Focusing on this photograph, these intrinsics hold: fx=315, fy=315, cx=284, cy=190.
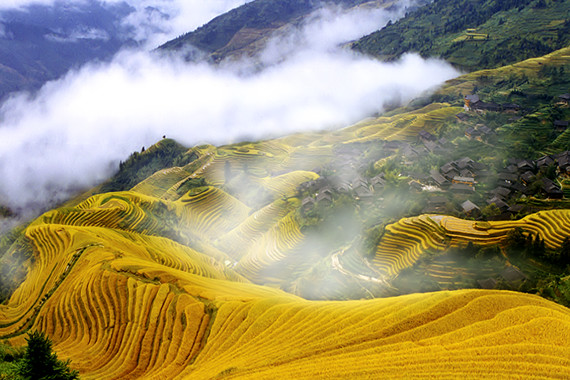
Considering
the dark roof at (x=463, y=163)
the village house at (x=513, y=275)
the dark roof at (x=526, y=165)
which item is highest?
the dark roof at (x=463, y=163)

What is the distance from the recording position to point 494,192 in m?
28.0

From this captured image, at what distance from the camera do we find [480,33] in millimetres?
90125

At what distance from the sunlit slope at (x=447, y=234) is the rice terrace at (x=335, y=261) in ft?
0.42

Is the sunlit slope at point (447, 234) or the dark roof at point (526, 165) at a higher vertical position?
the dark roof at point (526, 165)

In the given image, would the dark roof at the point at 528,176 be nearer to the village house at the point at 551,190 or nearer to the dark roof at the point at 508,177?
the dark roof at the point at 508,177

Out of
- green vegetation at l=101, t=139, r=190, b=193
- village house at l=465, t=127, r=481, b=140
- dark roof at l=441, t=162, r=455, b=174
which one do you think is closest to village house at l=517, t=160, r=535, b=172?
dark roof at l=441, t=162, r=455, b=174

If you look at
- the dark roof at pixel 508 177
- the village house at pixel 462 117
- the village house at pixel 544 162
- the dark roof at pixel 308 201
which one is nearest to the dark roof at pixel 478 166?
the dark roof at pixel 508 177

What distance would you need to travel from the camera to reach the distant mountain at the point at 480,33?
75.2 meters

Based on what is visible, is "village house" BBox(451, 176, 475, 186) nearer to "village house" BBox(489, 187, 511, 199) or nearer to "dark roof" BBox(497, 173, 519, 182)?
"village house" BBox(489, 187, 511, 199)

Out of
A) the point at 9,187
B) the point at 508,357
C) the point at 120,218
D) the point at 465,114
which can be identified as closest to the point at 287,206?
the point at 120,218

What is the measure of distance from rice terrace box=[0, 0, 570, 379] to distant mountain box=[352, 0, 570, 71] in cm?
1700

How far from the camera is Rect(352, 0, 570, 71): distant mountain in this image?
7519 cm

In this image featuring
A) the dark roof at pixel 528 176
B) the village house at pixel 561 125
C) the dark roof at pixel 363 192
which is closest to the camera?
the dark roof at pixel 528 176

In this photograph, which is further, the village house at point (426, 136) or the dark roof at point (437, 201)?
the village house at point (426, 136)
